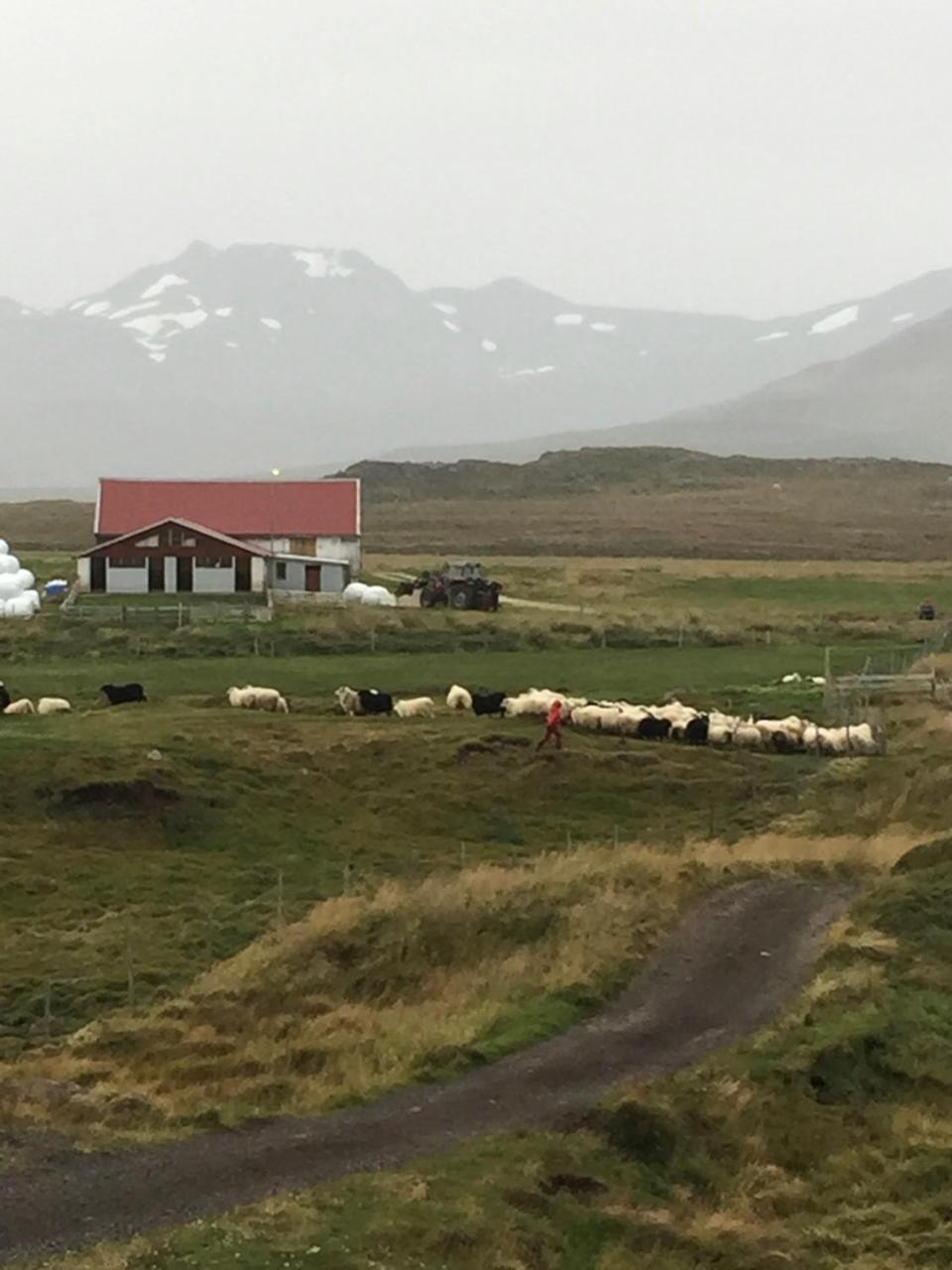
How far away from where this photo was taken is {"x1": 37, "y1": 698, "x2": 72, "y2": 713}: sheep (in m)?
44.5

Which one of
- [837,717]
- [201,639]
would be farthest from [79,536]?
[837,717]

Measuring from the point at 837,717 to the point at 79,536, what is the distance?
96.2 m

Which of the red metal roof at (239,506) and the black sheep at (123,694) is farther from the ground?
the red metal roof at (239,506)

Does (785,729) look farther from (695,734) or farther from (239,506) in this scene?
(239,506)

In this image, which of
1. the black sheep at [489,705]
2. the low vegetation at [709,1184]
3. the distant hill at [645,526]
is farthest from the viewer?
the distant hill at [645,526]

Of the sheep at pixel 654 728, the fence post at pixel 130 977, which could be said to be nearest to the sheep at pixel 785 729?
the sheep at pixel 654 728

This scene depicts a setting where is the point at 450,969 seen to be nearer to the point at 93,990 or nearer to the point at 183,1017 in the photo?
the point at 183,1017

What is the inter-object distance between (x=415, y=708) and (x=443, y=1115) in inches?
1118

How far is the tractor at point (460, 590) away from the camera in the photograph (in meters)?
70.2

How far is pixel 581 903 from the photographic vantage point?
962 inches

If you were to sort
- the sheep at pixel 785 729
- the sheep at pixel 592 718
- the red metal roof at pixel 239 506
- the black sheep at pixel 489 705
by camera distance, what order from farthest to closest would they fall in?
the red metal roof at pixel 239 506 < the black sheep at pixel 489 705 < the sheep at pixel 592 718 < the sheep at pixel 785 729

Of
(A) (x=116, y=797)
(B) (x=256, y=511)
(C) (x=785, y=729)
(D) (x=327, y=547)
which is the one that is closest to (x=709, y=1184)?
(A) (x=116, y=797)

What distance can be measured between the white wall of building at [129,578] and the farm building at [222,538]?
0.14 ft

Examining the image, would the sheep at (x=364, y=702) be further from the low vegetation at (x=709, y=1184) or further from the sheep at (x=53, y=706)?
the low vegetation at (x=709, y=1184)
